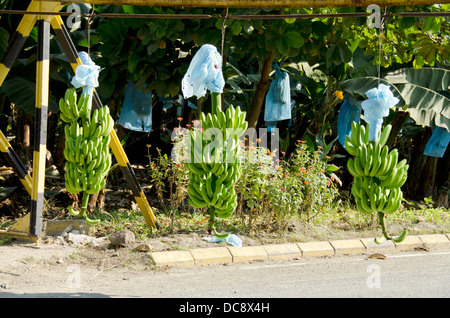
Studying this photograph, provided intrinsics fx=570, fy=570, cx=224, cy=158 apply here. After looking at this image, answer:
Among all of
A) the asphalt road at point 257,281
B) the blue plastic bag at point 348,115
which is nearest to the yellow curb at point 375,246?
the asphalt road at point 257,281

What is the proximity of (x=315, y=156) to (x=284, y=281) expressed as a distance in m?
2.83

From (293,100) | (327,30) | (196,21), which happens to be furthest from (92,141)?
(293,100)

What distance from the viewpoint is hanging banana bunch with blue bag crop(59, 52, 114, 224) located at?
14.1 ft

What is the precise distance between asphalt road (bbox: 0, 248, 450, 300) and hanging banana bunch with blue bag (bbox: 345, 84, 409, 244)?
2.09m

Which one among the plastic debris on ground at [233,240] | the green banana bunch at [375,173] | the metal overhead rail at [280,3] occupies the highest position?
the metal overhead rail at [280,3]

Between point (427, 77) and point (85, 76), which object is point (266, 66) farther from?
point (85, 76)

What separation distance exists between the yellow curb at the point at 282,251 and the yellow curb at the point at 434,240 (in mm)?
2243

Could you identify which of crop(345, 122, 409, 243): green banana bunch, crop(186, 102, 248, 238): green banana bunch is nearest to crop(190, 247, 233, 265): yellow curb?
crop(186, 102, 248, 238): green banana bunch

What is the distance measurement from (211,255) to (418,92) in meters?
5.00

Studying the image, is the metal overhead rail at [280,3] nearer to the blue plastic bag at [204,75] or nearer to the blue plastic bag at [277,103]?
the blue plastic bag at [204,75]

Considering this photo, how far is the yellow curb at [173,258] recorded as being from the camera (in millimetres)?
6745
